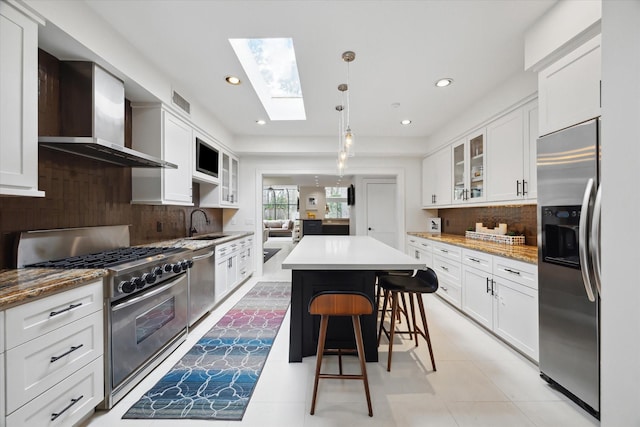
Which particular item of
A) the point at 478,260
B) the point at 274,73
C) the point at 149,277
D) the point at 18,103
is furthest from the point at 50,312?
the point at 478,260

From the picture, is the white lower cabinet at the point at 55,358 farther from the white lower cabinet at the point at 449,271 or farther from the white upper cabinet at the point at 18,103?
the white lower cabinet at the point at 449,271

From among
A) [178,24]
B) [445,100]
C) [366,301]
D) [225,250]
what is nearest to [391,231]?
[445,100]

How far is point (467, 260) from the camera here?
3043 millimetres

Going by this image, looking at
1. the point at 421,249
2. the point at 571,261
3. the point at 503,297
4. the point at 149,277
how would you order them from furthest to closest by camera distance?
the point at 421,249 < the point at 503,297 < the point at 149,277 < the point at 571,261

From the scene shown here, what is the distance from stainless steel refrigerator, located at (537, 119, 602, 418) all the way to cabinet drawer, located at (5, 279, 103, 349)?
2.83 meters

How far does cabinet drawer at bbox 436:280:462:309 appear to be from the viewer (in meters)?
3.26

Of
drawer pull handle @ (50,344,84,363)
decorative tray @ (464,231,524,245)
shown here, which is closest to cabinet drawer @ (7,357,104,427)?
drawer pull handle @ (50,344,84,363)

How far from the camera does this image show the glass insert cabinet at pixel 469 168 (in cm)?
338

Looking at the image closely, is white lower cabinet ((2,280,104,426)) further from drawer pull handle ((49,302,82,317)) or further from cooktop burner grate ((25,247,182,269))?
cooktop burner grate ((25,247,182,269))

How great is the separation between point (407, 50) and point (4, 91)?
105 inches

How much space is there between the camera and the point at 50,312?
1307 millimetres

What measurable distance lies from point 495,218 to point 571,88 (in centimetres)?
221

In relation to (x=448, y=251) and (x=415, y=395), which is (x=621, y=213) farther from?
(x=448, y=251)

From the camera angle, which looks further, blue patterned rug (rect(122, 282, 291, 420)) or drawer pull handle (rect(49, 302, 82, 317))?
blue patterned rug (rect(122, 282, 291, 420))
